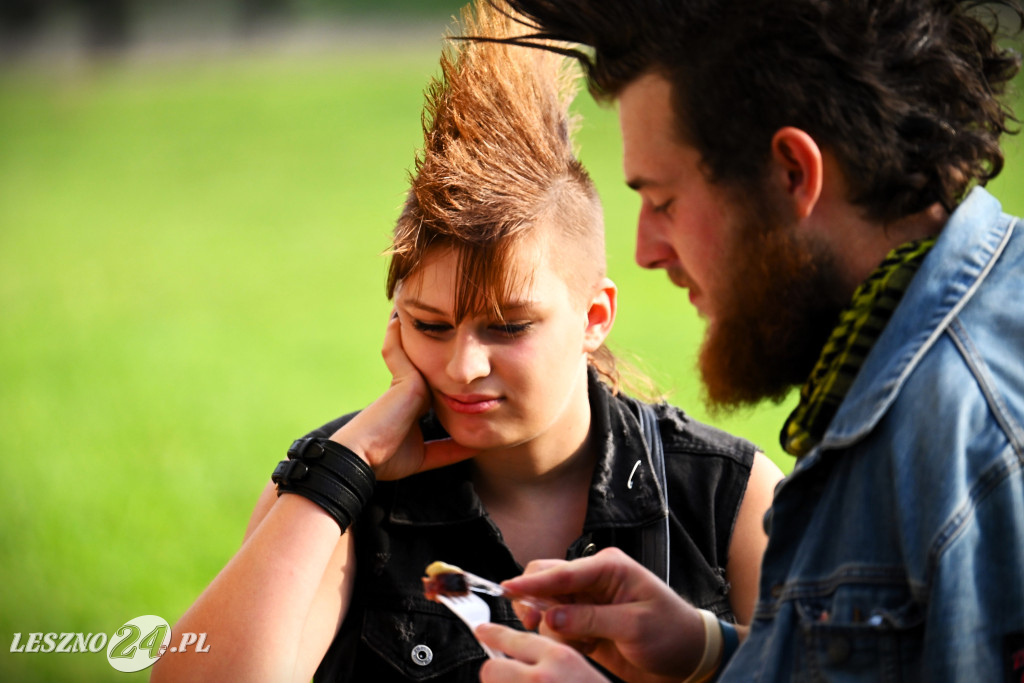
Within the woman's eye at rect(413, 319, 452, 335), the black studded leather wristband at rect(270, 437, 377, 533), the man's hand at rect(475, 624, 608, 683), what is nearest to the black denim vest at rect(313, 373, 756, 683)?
the black studded leather wristband at rect(270, 437, 377, 533)

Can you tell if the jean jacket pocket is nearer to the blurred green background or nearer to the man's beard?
the man's beard

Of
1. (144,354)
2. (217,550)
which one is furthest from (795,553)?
(144,354)

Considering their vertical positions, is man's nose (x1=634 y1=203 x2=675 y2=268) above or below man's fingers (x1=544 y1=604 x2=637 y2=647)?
above

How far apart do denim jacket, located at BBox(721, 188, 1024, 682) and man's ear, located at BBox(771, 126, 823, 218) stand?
0.30 m

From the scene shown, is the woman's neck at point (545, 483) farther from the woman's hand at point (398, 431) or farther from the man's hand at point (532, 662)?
the man's hand at point (532, 662)

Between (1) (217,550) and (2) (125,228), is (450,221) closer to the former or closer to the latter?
(1) (217,550)

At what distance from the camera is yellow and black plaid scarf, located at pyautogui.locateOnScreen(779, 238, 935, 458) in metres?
2.25

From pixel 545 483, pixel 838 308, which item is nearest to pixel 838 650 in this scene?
pixel 838 308

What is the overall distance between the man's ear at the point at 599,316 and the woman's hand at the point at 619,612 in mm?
855

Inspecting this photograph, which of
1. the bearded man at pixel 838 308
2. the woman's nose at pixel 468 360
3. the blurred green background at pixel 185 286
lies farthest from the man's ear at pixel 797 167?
the woman's nose at pixel 468 360

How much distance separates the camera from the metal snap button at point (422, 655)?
290 centimetres

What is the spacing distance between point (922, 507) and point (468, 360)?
4.23 ft

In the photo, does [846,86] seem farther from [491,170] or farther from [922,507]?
[491,170]

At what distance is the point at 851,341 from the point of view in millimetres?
2279
